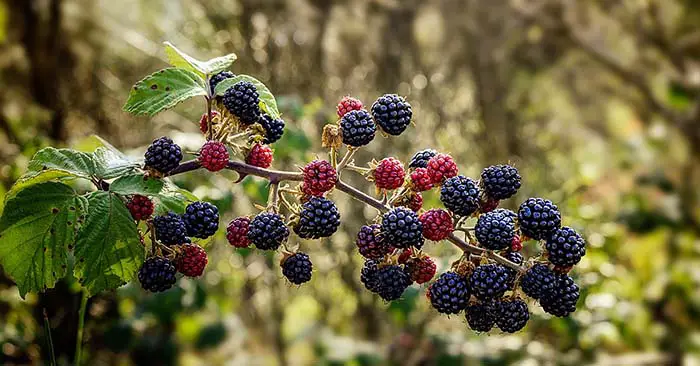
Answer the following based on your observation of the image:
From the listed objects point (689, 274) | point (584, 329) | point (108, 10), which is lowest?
point (584, 329)

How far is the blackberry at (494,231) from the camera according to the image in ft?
2.59

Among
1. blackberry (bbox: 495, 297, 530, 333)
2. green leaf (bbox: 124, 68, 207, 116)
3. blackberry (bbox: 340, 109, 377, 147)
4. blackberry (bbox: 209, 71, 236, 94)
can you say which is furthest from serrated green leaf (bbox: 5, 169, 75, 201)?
blackberry (bbox: 495, 297, 530, 333)

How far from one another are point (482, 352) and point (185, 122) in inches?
76.5

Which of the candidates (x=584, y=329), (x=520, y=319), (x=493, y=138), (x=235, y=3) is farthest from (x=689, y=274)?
(x=520, y=319)

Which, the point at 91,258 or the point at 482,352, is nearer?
the point at 91,258

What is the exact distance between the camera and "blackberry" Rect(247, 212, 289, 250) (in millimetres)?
804

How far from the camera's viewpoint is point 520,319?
2.66ft

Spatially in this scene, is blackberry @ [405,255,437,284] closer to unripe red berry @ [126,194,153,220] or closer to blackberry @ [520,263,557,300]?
blackberry @ [520,263,557,300]

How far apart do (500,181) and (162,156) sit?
431 millimetres

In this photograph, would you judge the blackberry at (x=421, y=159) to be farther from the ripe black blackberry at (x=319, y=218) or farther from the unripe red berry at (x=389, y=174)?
the ripe black blackberry at (x=319, y=218)

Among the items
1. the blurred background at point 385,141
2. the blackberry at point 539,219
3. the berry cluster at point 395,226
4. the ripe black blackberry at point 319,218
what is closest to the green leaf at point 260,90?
the berry cluster at point 395,226

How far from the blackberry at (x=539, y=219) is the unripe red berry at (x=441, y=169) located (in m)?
0.11

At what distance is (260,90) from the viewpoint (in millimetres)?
861

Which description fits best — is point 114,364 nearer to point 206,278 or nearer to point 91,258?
point 206,278
